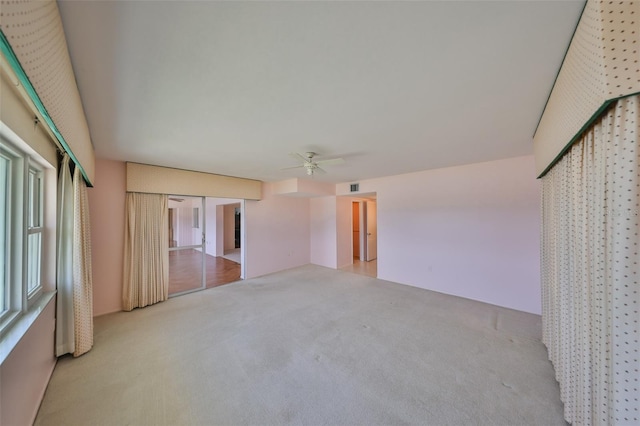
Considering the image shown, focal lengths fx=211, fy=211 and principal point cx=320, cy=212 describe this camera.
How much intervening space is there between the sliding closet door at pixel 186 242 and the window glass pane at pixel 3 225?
304 cm

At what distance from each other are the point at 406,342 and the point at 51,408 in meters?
3.30

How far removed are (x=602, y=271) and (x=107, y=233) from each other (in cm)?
538

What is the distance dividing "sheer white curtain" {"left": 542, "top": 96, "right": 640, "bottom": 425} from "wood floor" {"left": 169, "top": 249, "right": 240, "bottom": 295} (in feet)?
17.3

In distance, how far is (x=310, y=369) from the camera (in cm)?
211

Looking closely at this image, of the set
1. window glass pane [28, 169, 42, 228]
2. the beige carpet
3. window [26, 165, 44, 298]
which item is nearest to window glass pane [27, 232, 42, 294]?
window [26, 165, 44, 298]

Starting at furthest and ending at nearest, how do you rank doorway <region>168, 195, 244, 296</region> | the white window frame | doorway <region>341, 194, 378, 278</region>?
→ doorway <region>341, 194, 378, 278</region>
doorway <region>168, 195, 244, 296</region>
the white window frame

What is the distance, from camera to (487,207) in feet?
12.2

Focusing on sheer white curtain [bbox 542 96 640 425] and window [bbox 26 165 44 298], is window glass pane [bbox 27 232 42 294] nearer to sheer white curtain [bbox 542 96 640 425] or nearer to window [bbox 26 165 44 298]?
window [bbox 26 165 44 298]

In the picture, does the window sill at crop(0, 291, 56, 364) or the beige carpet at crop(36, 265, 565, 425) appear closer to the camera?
the window sill at crop(0, 291, 56, 364)

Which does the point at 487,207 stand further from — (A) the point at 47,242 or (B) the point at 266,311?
(A) the point at 47,242

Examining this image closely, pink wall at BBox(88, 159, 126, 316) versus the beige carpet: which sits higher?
pink wall at BBox(88, 159, 126, 316)

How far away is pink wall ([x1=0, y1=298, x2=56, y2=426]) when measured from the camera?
4.04 ft

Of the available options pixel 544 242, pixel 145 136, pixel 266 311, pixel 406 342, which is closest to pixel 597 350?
pixel 544 242

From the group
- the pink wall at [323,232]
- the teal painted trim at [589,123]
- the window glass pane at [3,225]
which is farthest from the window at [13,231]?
the pink wall at [323,232]
